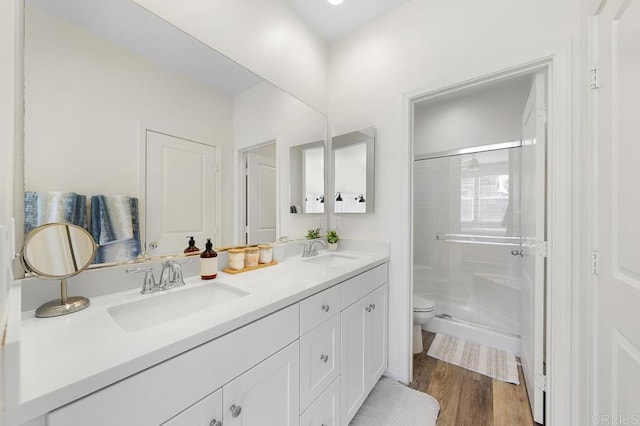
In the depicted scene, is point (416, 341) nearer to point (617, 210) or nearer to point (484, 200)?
point (484, 200)

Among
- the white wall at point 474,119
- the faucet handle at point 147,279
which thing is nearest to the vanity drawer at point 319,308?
the faucet handle at point 147,279

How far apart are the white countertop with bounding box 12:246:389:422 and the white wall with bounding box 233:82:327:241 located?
2.26ft

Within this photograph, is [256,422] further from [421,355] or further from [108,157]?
[421,355]

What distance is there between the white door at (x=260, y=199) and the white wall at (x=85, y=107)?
501 mm

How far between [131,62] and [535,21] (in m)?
1.96

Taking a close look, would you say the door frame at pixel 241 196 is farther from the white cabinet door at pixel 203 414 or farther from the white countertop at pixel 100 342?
the white cabinet door at pixel 203 414

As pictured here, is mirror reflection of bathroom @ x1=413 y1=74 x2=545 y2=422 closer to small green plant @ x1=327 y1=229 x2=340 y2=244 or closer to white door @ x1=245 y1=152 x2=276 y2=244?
small green plant @ x1=327 y1=229 x2=340 y2=244

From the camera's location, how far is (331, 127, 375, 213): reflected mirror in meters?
1.86

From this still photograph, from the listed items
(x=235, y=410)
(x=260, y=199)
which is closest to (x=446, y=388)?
(x=235, y=410)

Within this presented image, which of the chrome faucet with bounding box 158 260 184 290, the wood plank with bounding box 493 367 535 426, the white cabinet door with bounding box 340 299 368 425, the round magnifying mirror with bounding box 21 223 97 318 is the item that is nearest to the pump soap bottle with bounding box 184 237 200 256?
the chrome faucet with bounding box 158 260 184 290

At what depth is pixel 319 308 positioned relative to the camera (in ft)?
3.59

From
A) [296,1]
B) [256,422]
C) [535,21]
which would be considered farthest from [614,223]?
[296,1]

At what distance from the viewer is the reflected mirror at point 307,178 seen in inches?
75.0

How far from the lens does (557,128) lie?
4.06 ft
